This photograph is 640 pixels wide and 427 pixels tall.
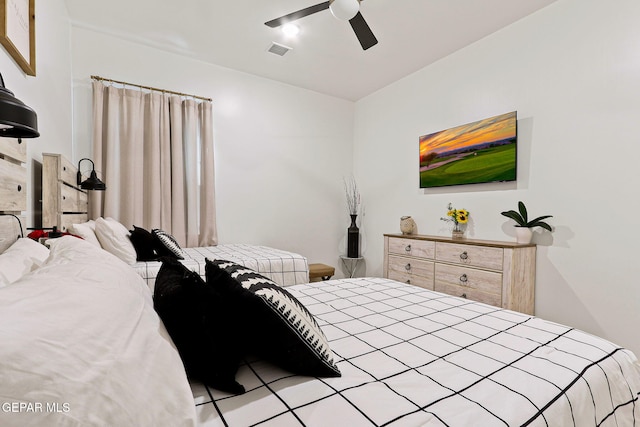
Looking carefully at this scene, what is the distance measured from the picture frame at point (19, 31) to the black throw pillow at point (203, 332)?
136 cm

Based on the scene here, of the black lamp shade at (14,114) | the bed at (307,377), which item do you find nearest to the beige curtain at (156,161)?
the bed at (307,377)

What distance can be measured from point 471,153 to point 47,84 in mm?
3468

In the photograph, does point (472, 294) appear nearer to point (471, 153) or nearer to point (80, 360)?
point (471, 153)

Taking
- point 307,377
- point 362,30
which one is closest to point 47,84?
point 362,30

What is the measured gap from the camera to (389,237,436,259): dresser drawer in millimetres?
3000

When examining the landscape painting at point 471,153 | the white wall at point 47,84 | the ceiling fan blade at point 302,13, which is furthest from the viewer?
the landscape painting at point 471,153

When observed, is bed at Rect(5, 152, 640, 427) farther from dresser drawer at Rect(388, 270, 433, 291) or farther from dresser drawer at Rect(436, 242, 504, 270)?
dresser drawer at Rect(388, 270, 433, 291)

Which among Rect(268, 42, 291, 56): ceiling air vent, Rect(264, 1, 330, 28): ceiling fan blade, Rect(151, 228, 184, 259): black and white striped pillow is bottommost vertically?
Rect(151, 228, 184, 259): black and white striped pillow

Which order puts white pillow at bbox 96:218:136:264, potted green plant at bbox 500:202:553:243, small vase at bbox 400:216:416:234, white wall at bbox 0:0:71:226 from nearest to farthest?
1. white wall at bbox 0:0:71:226
2. white pillow at bbox 96:218:136:264
3. potted green plant at bbox 500:202:553:243
4. small vase at bbox 400:216:416:234

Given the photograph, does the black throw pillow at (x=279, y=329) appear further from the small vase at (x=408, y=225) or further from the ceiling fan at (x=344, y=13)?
the small vase at (x=408, y=225)

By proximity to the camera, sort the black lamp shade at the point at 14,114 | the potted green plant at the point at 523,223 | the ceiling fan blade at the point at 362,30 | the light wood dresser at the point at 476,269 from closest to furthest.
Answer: the black lamp shade at the point at 14,114 → the ceiling fan blade at the point at 362,30 → the light wood dresser at the point at 476,269 → the potted green plant at the point at 523,223

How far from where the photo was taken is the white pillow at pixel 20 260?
782 mm

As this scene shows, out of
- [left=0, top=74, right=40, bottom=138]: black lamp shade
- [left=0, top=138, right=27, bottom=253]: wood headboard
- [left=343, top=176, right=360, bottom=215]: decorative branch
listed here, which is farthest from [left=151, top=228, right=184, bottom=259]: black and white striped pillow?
[left=343, top=176, right=360, bottom=215]: decorative branch

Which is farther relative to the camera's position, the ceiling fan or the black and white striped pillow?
the black and white striped pillow
